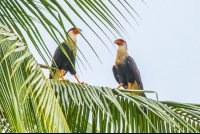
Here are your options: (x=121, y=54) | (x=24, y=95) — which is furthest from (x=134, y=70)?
(x=24, y=95)

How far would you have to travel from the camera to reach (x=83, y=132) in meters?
1.44

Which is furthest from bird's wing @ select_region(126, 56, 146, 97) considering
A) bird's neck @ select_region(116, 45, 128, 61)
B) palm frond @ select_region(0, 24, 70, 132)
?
palm frond @ select_region(0, 24, 70, 132)

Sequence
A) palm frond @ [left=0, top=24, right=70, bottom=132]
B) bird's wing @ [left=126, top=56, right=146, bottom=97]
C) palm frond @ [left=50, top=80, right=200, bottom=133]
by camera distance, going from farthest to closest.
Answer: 1. bird's wing @ [left=126, top=56, right=146, bottom=97]
2. palm frond @ [left=50, top=80, right=200, bottom=133]
3. palm frond @ [left=0, top=24, right=70, bottom=132]

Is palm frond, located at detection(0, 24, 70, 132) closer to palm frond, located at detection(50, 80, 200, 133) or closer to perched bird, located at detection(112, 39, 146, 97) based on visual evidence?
palm frond, located at detection(50, 80, 200, 133)

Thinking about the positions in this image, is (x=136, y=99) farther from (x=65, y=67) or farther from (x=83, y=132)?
(x=65, y=67)

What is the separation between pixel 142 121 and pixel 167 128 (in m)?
0.15

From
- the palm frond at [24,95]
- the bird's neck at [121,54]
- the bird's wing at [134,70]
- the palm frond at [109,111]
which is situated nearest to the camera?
the palm frond at [24,95]

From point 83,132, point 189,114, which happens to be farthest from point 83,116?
point 189,114

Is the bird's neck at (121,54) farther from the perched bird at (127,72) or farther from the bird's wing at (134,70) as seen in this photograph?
the bird's wing at (134,70)

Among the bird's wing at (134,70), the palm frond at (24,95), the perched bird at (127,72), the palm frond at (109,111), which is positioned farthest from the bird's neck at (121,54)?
the palm frond at (24,95)

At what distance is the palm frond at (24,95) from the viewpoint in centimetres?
104

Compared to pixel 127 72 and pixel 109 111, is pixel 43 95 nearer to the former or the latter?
pixel 109 111

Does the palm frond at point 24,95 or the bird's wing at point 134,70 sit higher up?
the bird's wing at point 134,70

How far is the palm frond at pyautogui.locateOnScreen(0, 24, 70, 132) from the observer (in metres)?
1.04
